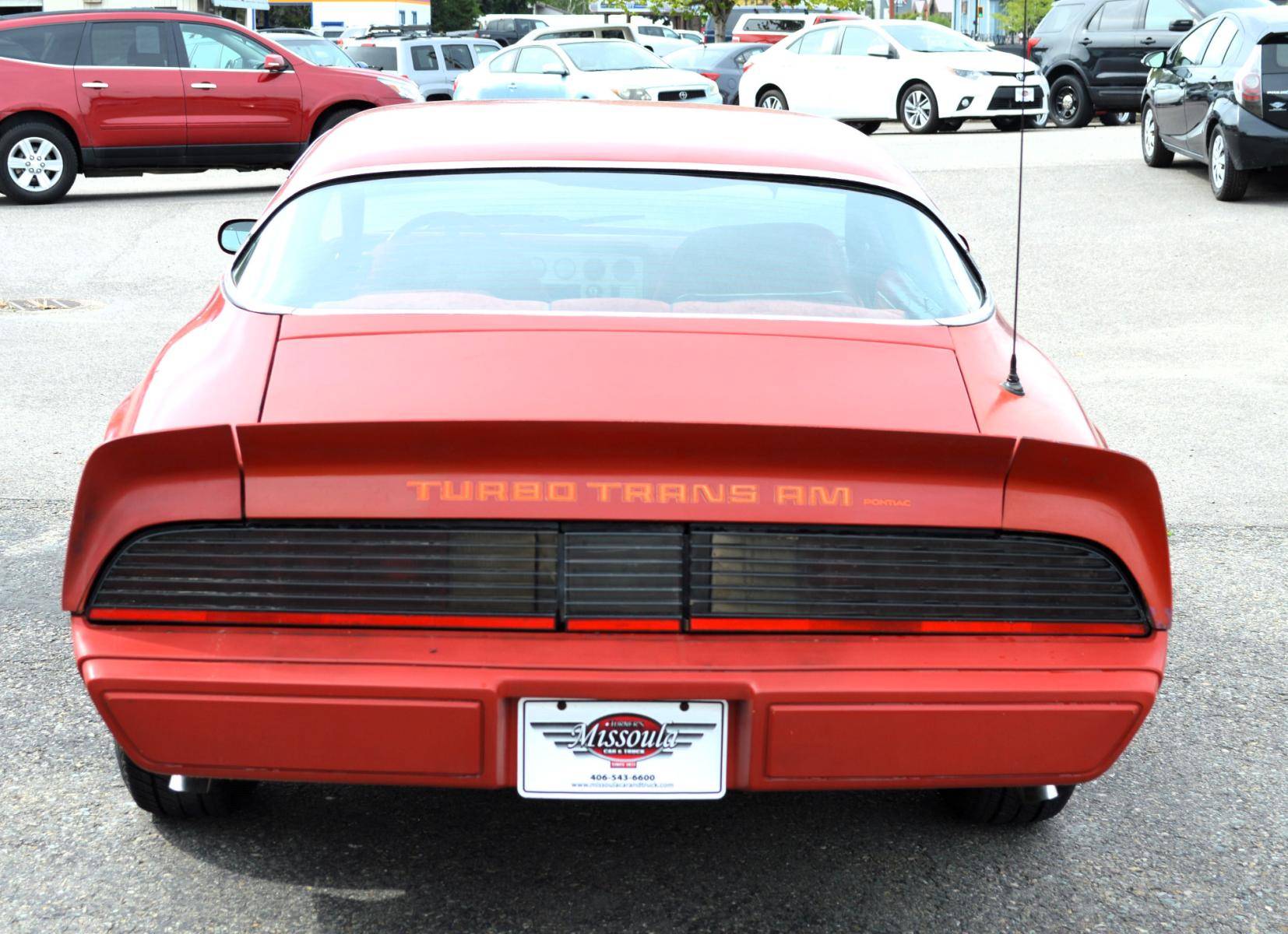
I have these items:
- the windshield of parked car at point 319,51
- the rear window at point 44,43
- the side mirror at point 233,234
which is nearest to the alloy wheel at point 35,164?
the rear window at point 44,43

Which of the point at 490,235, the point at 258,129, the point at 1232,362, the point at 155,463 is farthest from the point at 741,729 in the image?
the point at 258,129

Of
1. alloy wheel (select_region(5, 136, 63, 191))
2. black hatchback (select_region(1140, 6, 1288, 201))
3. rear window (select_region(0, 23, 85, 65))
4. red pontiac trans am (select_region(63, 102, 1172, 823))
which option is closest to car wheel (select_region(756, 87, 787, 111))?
black hatchback (select_region(1140, 6, 1288, 201))

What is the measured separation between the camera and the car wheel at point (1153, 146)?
51.5 feet

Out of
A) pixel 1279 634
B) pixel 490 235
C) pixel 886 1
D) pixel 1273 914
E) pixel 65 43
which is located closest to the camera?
pixel 1273 914

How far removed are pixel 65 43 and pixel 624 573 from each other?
48.2ft

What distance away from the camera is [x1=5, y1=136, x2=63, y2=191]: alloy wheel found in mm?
15398

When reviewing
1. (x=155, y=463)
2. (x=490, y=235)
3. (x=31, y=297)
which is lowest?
(x=31, y=297)

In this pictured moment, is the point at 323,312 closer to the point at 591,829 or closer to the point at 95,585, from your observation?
the point at 95,585

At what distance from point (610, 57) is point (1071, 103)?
6386 millimetres

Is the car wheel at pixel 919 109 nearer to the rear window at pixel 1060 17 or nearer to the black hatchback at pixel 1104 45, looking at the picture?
the black hatchback at pixel 1104 45

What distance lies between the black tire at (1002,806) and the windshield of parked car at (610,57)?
60.2ft

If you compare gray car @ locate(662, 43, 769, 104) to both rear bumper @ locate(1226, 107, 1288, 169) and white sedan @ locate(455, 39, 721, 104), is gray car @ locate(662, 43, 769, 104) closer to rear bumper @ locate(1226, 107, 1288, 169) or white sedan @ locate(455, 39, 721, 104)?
white sedan @ locate(455, 39, 721, 104)

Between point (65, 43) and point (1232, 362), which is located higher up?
point (65, 43)

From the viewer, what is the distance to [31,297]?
10.9 m
